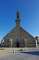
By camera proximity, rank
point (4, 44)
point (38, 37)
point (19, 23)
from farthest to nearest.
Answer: point (38, 37)
point (19, 23)
point (4, 44)

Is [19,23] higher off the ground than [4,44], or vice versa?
[19,23]

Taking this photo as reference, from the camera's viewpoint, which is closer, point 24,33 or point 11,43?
point 11,43

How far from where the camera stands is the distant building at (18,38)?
165ft

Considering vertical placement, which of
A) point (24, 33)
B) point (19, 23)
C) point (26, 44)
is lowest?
point (26, 44)

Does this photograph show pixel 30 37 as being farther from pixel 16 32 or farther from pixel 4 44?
pixel 4 44

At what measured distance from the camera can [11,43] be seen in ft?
164

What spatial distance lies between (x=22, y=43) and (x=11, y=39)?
448 cm

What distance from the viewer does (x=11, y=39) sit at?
52.4 metres

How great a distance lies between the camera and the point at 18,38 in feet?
174

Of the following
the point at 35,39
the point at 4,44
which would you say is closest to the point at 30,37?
the point at 35,39

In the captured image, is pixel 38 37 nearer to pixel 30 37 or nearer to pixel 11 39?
pixel 30 37

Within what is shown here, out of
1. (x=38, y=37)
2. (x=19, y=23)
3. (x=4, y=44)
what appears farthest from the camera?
(x=38, y=37)

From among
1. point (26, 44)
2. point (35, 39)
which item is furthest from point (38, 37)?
point (26, 44)

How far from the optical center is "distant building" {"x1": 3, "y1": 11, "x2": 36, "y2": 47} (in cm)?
5041
